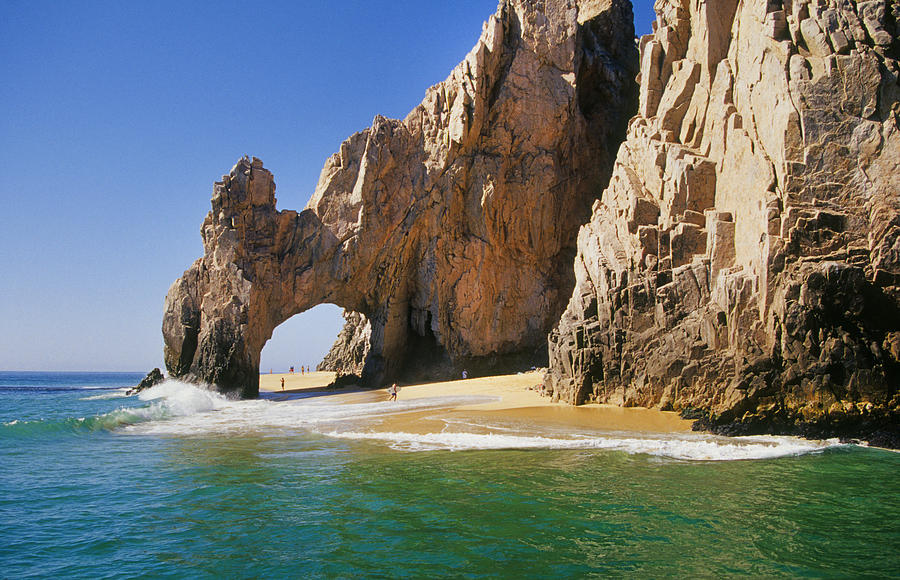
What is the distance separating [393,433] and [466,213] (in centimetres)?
1896

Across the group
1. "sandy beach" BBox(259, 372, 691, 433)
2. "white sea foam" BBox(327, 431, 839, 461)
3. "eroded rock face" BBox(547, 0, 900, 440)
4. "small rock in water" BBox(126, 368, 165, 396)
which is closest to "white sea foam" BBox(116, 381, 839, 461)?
"white sea foam" BBox(327, 431, 839, 461)

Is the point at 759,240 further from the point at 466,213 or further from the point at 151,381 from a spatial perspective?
the point at 151,381

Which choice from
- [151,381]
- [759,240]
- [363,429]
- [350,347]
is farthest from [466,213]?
[151,381]

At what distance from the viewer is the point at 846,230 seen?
15078mm

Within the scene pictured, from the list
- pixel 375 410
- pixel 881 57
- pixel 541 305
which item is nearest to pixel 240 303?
pixel 375 410

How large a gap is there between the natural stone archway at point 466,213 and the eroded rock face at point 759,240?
10.6m

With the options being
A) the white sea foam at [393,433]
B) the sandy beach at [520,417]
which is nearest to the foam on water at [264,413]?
the white sea foam at [393,433]

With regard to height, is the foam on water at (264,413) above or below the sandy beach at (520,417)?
below

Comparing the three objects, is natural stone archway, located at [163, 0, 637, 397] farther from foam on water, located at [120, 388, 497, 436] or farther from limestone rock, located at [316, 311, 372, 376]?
limestone rock, located at [316, 311, 372, 376]

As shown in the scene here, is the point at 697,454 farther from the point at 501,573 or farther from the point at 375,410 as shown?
the point at 375,410

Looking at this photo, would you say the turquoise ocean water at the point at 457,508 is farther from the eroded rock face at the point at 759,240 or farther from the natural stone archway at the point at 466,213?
the natural stone archway at the point at 466,213

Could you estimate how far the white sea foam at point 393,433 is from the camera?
13.0 metres

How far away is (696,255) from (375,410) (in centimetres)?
1245

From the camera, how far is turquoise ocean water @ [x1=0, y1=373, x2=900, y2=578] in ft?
22.6
